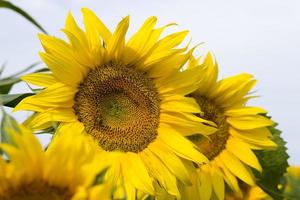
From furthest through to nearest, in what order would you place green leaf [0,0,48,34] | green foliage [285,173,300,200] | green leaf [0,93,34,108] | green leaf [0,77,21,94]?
1. green foliage [285,173,300,200]
2. green leaf [0,93,34,108]
3. green leaf [0,77,21,94]
4. green leaf [0,0,48,34]

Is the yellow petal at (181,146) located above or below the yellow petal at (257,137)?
above

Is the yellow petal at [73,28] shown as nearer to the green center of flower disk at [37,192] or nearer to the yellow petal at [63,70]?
the yellow petal at [63,70]

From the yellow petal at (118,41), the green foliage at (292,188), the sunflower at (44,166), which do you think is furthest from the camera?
the green foliage at (292,188)

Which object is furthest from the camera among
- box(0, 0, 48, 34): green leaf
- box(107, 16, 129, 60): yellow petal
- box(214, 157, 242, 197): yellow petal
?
box(214, 157, 242, 197): yellow petal

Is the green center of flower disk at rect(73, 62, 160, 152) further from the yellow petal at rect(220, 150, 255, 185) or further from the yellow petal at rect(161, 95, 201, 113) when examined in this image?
the yellow petal at rect(220, 150, 255, 185)

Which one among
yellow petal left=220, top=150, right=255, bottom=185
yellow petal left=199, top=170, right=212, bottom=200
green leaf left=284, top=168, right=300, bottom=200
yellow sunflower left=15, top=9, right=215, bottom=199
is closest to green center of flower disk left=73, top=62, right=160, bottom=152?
yellow sunflower left=15, top=9, right=215, bottom=199

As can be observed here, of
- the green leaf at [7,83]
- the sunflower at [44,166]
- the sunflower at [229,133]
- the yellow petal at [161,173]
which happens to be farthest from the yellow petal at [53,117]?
the sunflower at [44,166]

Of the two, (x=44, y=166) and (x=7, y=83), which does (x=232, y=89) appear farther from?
(x=44, y=166)
